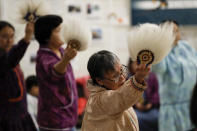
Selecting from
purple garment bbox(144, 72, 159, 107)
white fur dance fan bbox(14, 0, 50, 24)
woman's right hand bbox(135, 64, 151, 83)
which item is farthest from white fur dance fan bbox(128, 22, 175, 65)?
purple garment bbox(144, 72, 159, 107)

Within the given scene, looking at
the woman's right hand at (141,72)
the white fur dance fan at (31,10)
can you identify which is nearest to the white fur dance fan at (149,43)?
the woman's right hand at (141,72)

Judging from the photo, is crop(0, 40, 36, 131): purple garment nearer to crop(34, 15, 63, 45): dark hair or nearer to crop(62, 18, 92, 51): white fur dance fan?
crop(34, 15, 63, 45): dark hair

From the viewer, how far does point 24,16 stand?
1746 millimetres

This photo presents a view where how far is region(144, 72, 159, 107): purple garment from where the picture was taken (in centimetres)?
307

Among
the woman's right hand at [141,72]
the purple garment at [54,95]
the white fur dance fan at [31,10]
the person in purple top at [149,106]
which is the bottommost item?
the person in purple top at [149,106]

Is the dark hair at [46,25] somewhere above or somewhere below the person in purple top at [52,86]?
above

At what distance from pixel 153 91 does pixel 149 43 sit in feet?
7.11

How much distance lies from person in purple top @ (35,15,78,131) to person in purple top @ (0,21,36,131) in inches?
6.9

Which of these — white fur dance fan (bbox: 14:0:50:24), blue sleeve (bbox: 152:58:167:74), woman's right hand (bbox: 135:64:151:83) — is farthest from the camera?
blue sleeve (bbox: 152:58:167:74)

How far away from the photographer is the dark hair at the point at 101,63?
3.60 ft

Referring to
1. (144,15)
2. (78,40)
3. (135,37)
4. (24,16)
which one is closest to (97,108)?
(135,37)

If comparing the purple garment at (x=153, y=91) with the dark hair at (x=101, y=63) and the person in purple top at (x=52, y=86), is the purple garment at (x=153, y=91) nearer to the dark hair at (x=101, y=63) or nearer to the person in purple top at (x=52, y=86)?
the person in purple top at (x=52, y=86)

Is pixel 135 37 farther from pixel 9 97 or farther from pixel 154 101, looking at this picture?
pixel 154 101

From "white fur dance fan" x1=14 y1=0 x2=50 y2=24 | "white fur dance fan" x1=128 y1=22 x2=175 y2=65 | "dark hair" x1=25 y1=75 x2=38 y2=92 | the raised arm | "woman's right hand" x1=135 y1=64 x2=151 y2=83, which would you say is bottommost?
"dark hair" x1=25 y1=75 x2=38 y2=92
